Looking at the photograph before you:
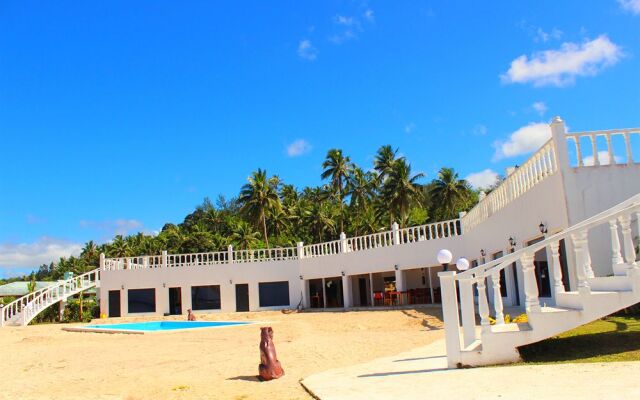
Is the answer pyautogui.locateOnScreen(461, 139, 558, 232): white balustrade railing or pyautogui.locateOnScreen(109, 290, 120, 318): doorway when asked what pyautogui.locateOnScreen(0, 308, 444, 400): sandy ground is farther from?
pyautogui.locateOnScreen(109, 290, 120, 318): doorway

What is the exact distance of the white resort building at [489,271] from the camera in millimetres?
6340

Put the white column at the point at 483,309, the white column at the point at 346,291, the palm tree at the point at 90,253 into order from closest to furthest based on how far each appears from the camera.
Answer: the white column at the point at 483,309 < the white column at the point at 346,291 < the palm tree at the point at 90,253

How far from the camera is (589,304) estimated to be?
19.9 feet

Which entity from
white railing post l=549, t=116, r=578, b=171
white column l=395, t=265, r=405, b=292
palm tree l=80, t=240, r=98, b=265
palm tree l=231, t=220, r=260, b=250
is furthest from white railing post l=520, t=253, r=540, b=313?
palm tree l=80, t=240, r=98, b=265

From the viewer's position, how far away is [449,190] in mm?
40875

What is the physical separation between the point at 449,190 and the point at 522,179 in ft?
95.9

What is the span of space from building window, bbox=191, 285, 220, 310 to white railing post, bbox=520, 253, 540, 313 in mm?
22873

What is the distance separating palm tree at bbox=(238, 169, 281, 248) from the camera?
38.2 meters

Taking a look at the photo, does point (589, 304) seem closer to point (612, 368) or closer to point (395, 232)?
point (612, 368)

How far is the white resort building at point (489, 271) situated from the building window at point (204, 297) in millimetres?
52

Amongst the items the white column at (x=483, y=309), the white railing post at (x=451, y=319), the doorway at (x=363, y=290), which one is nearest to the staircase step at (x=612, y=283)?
the white column at (x=483, y=309)

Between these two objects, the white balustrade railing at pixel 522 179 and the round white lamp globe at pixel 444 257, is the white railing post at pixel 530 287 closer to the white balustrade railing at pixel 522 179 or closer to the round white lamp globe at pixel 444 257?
the round white lamp globe at pixel 444 257

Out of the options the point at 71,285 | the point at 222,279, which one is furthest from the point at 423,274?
the point at 71,285

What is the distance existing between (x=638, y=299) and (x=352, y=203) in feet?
124
